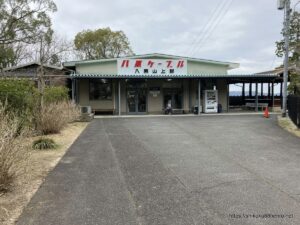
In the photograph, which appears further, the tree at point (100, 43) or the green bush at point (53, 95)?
the tree at point (100, 43)

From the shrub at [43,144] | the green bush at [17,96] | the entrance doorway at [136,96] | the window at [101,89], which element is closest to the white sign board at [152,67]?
the entrance doorway at [136,96]

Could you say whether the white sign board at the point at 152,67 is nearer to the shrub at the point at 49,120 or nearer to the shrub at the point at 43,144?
the shrub at the point at 49,120

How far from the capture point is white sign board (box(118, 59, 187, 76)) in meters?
26.8

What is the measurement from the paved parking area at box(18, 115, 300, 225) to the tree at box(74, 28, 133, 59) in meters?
42.3

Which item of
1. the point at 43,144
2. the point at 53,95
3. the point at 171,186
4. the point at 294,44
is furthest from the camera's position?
the point at 294,44

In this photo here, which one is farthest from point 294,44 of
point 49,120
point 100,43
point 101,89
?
point 100,43

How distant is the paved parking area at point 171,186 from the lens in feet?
15.0

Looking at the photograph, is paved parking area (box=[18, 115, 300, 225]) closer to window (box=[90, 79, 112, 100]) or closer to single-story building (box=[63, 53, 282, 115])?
single-story building (box=[63, 53, 282, 115])

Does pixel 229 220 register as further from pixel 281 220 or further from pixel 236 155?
pixel 236 155

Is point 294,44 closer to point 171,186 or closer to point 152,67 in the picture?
point 152,67

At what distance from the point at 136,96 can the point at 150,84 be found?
1.51 meters

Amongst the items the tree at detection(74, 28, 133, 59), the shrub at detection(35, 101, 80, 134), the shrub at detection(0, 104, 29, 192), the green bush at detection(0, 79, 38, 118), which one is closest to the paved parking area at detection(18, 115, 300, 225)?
the shrub at detection(0, 104, 29, 192)

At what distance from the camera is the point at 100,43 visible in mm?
51406

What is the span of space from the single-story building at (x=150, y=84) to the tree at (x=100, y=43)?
23.5 m
